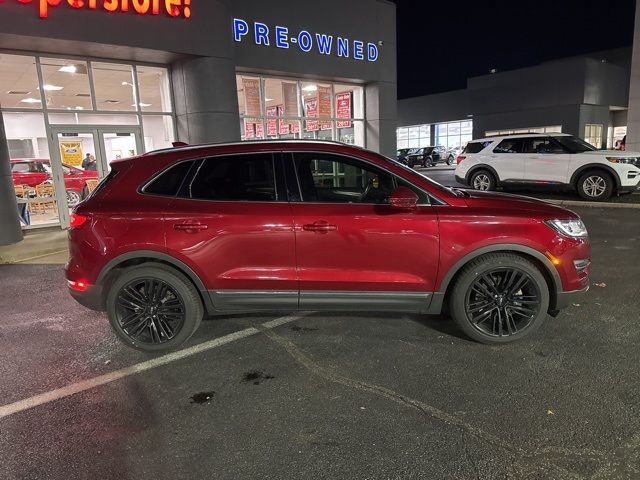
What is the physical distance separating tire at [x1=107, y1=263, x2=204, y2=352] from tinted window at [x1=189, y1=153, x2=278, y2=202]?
0.79 metres

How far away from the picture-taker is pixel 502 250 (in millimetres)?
4047

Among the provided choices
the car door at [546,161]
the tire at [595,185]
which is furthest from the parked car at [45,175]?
the tire at [595,185]

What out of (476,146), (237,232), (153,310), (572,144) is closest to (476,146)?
(476,146)

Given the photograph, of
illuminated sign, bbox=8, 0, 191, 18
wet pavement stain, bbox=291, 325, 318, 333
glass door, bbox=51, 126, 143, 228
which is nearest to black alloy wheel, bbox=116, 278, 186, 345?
wet pavement stain, bbox=291, 325, 318, 333

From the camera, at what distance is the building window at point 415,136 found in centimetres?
4806

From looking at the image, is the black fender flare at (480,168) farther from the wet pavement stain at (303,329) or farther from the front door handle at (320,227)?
the front door handle at (320,227)

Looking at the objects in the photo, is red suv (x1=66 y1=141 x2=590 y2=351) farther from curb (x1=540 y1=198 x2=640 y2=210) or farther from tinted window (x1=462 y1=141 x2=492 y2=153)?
tinted window (x1=462 y1=141 x2=492 y2=153)

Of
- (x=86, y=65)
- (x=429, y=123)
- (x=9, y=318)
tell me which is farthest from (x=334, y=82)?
(x=429, y=123)

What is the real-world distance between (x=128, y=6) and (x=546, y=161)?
10956 mm

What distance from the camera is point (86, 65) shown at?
1118 cm

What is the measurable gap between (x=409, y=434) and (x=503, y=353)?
150cm

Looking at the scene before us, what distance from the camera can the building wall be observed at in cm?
1730

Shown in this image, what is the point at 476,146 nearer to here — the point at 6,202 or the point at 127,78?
the point at 127,78

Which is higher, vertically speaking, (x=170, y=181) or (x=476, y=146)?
(x=476, y=146)
